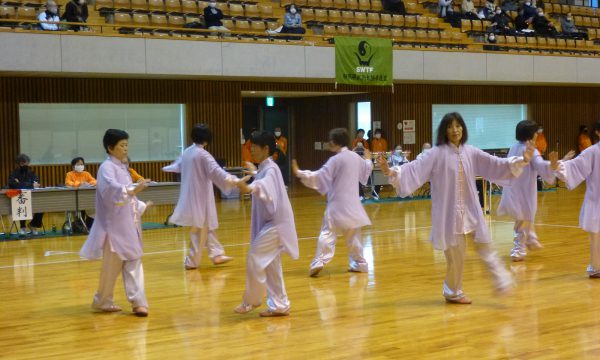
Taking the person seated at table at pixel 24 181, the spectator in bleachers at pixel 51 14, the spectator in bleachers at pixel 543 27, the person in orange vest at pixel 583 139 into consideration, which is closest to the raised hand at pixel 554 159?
the person seated at table at pixel 24 181

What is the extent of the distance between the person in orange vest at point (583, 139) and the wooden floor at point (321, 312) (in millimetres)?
15989

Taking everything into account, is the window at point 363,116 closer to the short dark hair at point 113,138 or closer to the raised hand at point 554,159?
the raised hand at point 554,159

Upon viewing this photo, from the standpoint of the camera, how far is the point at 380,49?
20969 millimetres

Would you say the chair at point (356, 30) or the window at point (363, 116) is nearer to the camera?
the chair at point (356, 30)

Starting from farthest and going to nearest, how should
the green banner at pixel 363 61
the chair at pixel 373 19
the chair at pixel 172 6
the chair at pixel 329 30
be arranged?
the chair at pixel 373 19
the chair at pixel 329 30
the green banner at pixel 363 61
the chair at pixel 172 6

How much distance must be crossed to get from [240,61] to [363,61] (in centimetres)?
336

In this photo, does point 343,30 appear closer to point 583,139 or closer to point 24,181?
point 583,139

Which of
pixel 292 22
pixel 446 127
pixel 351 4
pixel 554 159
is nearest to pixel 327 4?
pixel 351 4

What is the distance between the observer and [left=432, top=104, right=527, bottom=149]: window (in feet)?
83.9

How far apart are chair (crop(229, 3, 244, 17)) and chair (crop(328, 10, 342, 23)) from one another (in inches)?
110

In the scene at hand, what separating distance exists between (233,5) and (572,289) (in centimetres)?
1470

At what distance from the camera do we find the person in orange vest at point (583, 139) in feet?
88.6

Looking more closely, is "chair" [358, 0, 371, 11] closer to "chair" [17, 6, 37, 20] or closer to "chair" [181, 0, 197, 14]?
"chair" [181, 0, 197, 14]

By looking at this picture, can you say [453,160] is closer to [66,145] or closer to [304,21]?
[66,145]
